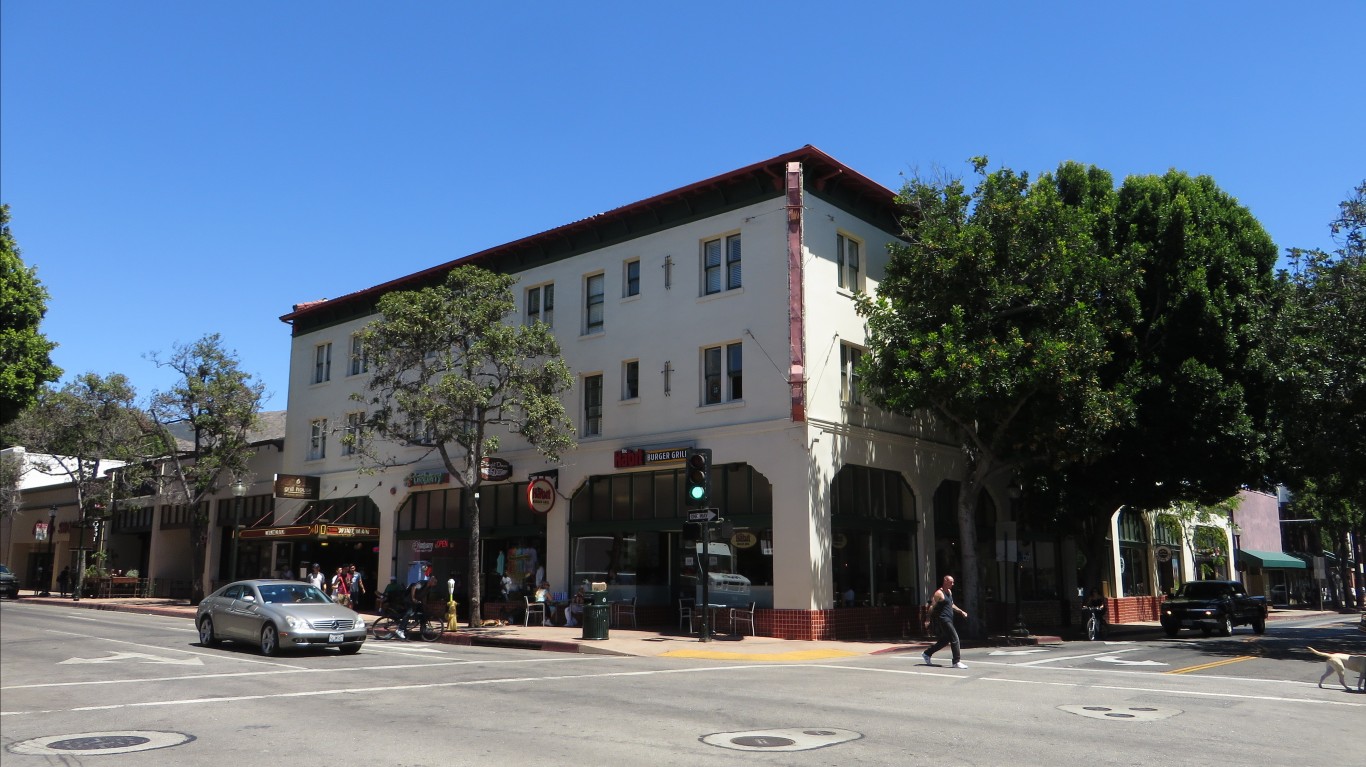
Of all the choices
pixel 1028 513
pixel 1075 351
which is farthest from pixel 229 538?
pixel 1075 351

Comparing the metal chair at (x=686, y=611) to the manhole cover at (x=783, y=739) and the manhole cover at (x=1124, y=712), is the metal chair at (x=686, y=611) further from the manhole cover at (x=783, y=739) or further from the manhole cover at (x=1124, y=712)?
the manhole cover at (x=783, y=739)

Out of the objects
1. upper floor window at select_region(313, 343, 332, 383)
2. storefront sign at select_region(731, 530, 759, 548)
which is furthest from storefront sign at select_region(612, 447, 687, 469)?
upper floor window at select_region(313, 343, 332, 383)

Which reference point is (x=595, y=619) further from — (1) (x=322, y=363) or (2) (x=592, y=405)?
(1) (x=322, y=363)

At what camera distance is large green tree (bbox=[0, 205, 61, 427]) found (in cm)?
1962

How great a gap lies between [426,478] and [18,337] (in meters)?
14.7

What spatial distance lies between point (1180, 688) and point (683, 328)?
16203mm

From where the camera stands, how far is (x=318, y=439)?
3997 centimetres

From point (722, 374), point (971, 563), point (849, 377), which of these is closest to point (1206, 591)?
point (971, 563)

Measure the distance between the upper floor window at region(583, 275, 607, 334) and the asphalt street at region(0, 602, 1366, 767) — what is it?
12.5 m

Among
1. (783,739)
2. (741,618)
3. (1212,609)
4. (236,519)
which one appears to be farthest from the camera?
(236,519)

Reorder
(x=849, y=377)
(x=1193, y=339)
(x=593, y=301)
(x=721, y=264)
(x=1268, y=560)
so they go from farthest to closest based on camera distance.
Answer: (x=1268, y=560) < (x=593, y=301) < (x=721, y=264) < (x=849, y=377) < (x=1193, y=339)

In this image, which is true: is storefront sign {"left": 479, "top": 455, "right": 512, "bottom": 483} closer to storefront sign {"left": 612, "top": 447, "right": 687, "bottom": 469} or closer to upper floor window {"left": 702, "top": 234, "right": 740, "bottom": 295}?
storefront sign {"left": 612, "top": 447, "right": 687, "bottom": 469}

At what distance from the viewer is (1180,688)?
14539 mm

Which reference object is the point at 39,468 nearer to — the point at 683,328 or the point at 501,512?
the point at 501,512
